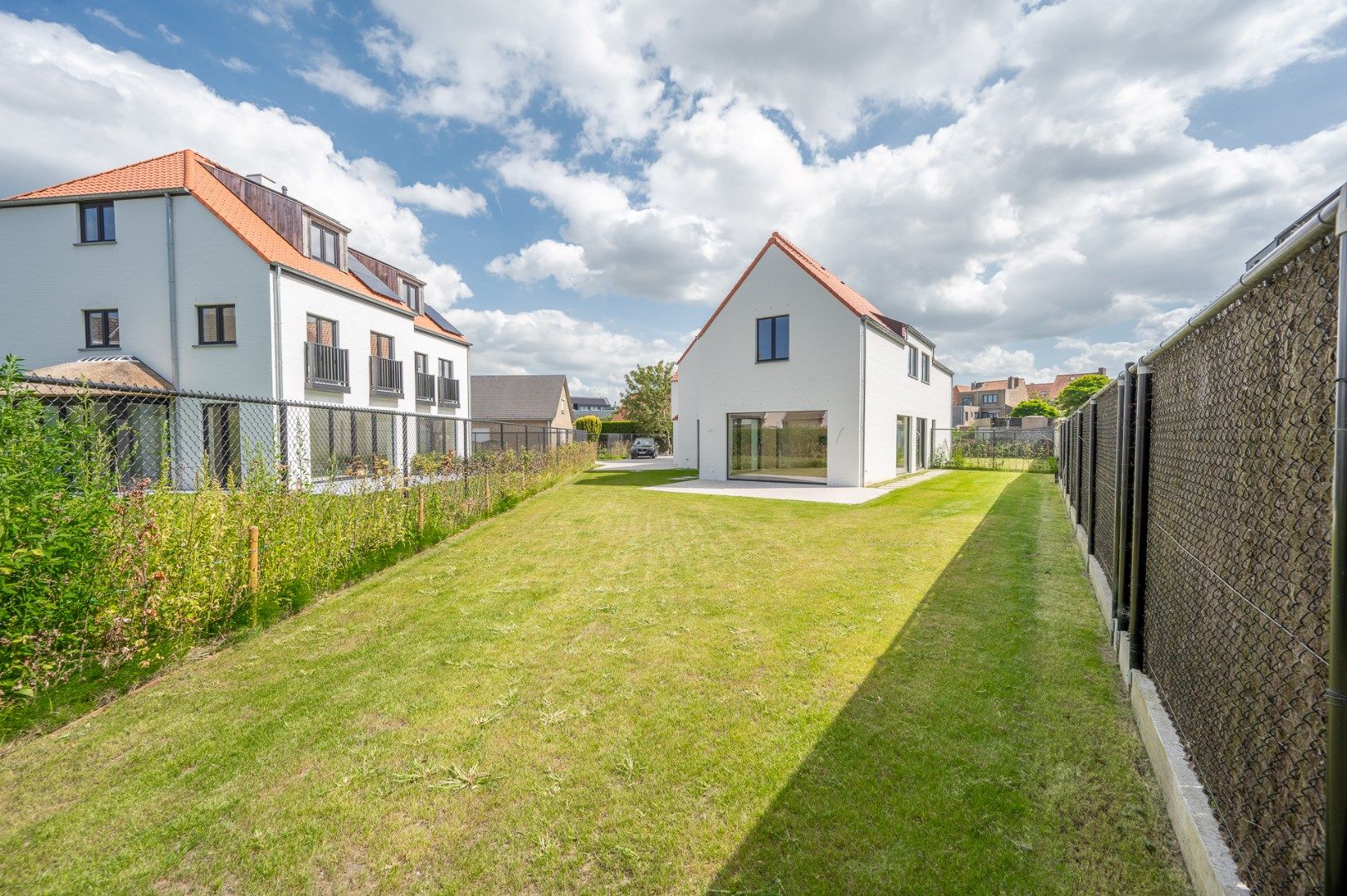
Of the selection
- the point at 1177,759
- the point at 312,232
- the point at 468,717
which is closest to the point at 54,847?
the point at 468,717

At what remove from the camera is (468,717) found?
3.16m

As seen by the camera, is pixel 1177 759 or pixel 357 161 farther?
pixel 357 161

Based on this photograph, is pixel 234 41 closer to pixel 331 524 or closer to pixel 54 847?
Answer: pixel 331 524

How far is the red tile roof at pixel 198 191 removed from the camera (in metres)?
14.1

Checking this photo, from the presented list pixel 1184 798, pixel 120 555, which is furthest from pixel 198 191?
pixel 1184 798

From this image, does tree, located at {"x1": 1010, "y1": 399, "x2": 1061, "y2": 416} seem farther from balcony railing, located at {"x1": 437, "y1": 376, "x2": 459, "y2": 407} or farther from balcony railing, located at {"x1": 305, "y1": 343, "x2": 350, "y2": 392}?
balcony railing, located at {"x1": 305, "y1": 343, "x2": 350, "y2": 392}

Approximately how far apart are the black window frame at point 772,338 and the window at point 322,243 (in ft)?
46.5

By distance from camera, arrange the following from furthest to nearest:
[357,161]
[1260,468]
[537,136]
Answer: [537,136]
[357,161]
[1260,468]

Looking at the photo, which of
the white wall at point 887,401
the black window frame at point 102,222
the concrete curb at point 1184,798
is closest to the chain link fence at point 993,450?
the white wall at point 887,401

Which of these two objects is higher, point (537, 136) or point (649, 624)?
point (537, 136)

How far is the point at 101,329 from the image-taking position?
573 inches

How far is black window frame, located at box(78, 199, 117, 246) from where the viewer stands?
1434cm

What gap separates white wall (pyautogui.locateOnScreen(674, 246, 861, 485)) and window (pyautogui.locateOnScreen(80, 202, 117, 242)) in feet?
55.0

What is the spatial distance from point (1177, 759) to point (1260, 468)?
4.50 feet
